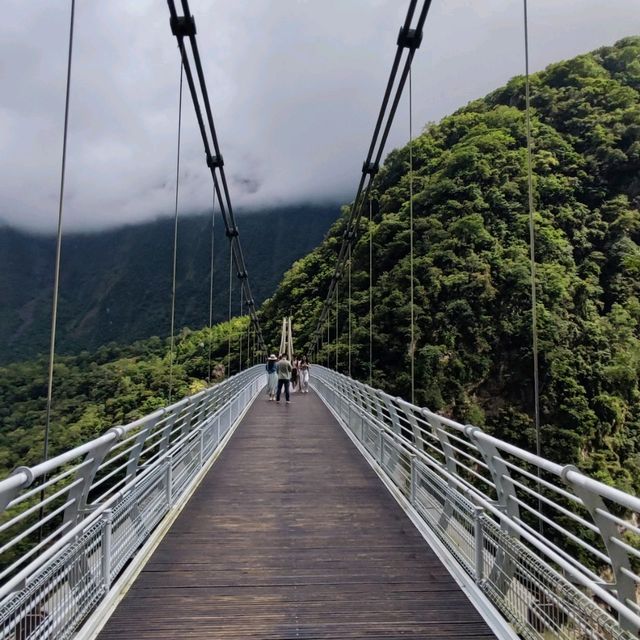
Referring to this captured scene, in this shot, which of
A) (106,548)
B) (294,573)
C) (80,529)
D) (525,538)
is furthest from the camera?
(294,573)

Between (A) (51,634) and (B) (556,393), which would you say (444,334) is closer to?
(B) (556,393)

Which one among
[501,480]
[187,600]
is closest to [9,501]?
[187,600]

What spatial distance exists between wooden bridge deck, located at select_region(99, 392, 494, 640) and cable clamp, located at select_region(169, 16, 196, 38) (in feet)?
25.6

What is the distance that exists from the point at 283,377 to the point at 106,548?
1094 cm

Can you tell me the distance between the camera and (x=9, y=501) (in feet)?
7.54

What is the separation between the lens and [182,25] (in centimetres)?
1002

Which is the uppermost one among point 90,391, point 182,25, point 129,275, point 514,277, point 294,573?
point 129,275

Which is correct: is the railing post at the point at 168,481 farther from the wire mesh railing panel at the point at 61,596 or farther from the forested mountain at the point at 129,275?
the forested mountain at the point at 129,275

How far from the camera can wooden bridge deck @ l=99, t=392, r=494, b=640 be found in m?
2.81

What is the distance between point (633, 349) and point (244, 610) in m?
35.1

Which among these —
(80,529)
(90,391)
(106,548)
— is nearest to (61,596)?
(80,529)

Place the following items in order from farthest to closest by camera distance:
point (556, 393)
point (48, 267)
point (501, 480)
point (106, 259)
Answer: point (106, 259)
point (48, 267)
point (556, 393)
point (501, 480)

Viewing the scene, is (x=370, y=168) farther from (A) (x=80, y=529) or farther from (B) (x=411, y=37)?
(A) (x=80, y=529)

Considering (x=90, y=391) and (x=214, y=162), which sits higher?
(x=214, y=162)
